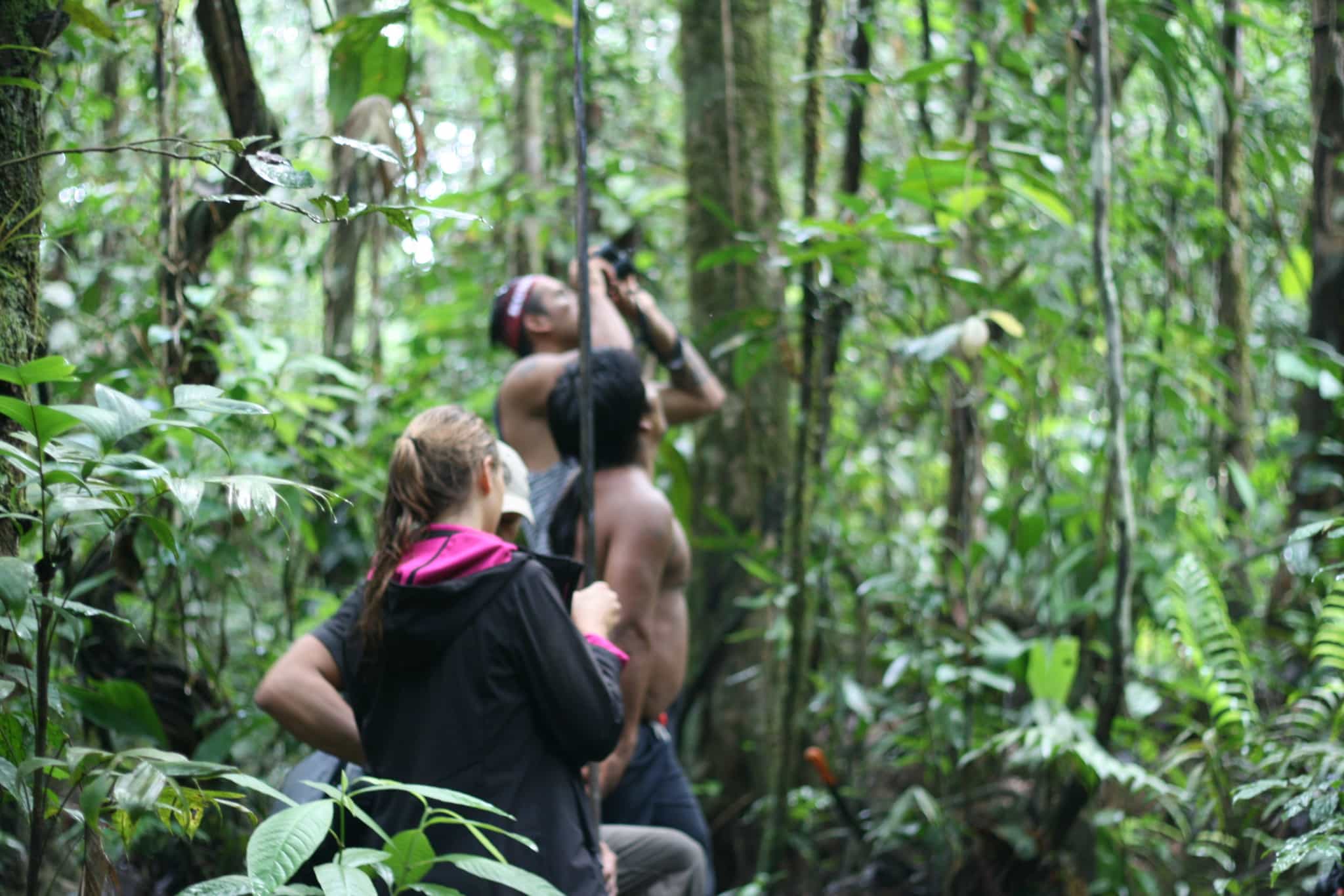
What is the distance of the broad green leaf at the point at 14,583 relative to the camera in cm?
112

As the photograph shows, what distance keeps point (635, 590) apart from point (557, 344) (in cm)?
114

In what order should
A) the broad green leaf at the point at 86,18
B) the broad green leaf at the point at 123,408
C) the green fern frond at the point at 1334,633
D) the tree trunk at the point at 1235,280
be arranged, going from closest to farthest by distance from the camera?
the broad green leaf at the point at 123,408, the broad green leaf at the point at 86,18, the green fern frond at the point at 1334,633, the tree trunk at the point at 1235,280

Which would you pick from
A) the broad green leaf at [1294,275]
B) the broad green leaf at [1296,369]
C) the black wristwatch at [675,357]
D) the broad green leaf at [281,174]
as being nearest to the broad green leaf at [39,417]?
the broad green leaf at [281,174]

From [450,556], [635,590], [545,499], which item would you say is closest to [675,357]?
[545,499]

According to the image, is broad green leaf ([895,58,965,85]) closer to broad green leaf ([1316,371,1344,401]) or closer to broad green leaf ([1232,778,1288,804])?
broad green leaf ([1232,778,1288,804])

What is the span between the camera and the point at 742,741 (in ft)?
13.2

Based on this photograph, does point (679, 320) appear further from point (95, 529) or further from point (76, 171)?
point (95, 529)

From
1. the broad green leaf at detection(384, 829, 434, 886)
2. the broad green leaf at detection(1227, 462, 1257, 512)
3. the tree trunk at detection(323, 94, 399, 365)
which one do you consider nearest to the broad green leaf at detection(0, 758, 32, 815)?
the broad green leaf at detection(384, 829, 434, 886)

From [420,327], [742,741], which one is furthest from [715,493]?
[420,327]

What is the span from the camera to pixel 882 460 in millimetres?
4215

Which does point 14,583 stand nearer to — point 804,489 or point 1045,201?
point 804,489

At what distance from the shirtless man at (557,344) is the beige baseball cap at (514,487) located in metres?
0.56

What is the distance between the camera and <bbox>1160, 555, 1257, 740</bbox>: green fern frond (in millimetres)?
2742

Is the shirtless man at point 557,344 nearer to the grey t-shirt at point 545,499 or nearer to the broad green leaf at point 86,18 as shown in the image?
the grey t-shirt at point 545,499
